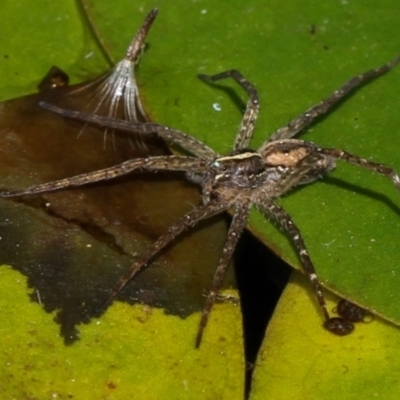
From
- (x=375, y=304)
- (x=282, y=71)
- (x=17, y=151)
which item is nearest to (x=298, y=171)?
(x=282, y=71)

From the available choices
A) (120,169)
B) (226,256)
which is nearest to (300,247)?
(226,256)

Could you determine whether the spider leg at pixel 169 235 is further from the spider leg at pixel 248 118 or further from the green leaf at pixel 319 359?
the green leaf at pixel 319 359

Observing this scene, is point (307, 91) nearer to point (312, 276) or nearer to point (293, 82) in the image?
point (293, 82)

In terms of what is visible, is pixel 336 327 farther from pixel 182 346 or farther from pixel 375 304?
pixel 182 346

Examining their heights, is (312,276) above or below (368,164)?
below

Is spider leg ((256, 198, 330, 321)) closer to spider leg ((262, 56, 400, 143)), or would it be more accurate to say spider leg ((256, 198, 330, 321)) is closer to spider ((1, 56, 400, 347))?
spider ((1, 56, 400, 347))
